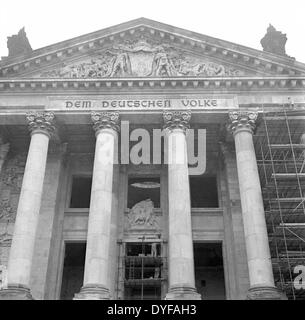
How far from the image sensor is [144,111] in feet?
76.3

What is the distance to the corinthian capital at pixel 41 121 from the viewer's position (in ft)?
75.6

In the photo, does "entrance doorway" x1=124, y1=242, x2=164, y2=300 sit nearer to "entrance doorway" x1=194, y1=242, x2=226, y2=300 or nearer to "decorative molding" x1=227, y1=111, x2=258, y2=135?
"entrance doorway" x1=194, y1=242, x2=226, y2=300

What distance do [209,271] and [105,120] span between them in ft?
39.3

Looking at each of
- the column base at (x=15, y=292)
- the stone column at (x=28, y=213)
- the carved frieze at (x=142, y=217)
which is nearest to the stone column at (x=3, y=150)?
the stone column at (x=28, y=213)

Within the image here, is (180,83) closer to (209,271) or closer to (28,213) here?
(28,213)

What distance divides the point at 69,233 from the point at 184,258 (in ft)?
26.7

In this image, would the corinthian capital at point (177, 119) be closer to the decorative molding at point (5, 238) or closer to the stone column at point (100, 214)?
the stone column at point (100, 214)

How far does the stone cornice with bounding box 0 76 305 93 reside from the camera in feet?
76.9

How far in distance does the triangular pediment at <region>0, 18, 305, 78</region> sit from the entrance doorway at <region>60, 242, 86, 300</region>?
10662 mm

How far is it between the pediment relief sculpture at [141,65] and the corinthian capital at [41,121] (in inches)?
→ 99.4

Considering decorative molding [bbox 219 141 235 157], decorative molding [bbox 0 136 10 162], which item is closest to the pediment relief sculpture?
decorative molding [bbox 219 141 235 157]

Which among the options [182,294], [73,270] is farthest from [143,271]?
[73,270]
